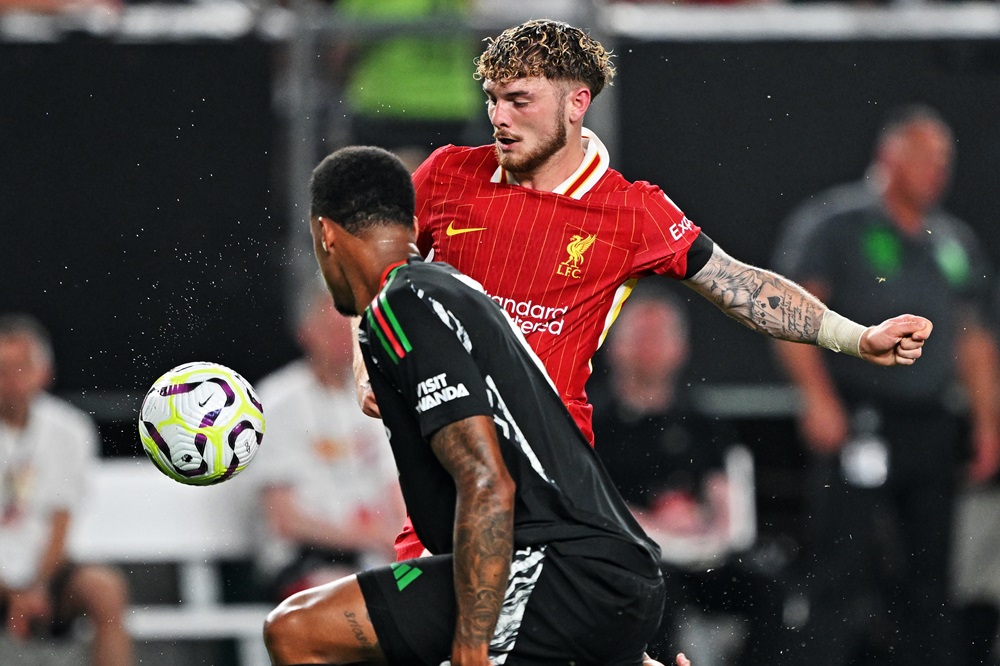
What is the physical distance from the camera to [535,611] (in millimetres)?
4082

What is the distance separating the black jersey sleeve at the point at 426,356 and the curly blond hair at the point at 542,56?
1.13 m

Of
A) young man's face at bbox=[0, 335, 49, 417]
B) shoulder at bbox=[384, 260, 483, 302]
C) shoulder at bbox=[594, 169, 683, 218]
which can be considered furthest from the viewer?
young man's face at bbox=[0, 335, 49, 417]

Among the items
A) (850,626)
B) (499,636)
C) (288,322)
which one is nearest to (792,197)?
(850,626)

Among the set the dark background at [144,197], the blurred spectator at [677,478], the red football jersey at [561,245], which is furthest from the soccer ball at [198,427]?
the blurred spectator at [677,478]

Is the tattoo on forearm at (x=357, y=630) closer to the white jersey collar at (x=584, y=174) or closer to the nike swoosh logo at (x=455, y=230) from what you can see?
the nike swoosh logo at (x=455, y=230)

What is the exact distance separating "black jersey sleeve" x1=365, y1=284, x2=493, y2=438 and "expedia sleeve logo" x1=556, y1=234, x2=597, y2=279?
3.42ft

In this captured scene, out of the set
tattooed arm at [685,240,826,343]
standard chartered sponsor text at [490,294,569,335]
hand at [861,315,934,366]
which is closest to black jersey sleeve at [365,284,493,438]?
standard chartered sponsor text at [490,294,569,335]

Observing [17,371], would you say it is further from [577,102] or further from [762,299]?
[762,299]

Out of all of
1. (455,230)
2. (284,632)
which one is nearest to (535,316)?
(455,230)

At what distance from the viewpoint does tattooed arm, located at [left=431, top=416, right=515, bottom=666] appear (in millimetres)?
3770

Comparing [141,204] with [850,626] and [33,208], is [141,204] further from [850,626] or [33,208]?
[850,626]

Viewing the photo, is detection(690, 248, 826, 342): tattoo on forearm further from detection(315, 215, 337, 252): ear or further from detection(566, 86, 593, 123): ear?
detection(315, 215, 337, 252): ear

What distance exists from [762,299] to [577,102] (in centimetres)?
95

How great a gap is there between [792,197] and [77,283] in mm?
4204
